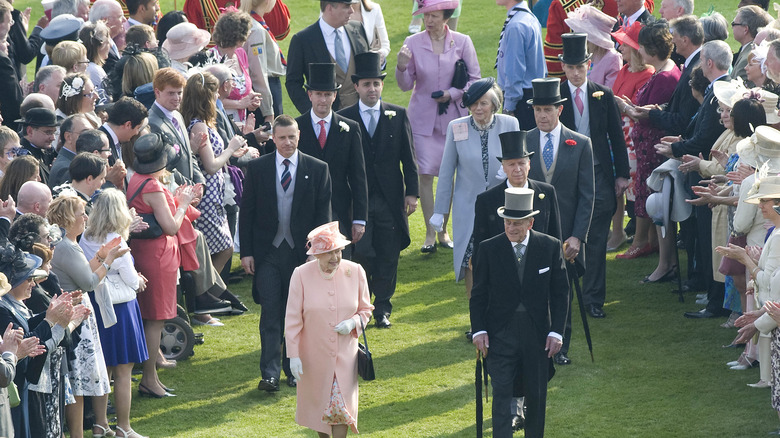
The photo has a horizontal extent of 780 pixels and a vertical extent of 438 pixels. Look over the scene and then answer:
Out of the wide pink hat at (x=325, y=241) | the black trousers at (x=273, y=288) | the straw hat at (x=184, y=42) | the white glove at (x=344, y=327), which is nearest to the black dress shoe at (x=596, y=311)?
the black trousers at (x=273, y=288)

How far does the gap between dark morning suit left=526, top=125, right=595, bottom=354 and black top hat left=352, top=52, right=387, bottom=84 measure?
1.62m

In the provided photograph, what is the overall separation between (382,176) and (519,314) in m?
3.07

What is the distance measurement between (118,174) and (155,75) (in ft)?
3.96

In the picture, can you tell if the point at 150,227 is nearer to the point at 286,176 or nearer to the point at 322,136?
the point at 286,176

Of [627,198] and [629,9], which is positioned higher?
[629,9]

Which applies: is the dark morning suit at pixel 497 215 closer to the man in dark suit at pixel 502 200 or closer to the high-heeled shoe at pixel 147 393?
the man in dark suit at pixel 502 200

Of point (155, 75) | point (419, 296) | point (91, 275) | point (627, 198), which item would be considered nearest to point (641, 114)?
point (627, 198)

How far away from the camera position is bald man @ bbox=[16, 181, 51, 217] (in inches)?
290

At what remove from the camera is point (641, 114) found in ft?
34.7

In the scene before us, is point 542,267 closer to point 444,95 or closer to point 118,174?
point 118,174

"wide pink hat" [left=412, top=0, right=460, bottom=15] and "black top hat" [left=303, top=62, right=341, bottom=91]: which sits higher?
"wide pink hat" [left=412, top=0, right=460, bottom=15]

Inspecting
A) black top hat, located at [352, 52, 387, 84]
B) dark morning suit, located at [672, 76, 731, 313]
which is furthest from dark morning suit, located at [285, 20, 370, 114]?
dark morning suit, located at [672, 76, 731, 313]

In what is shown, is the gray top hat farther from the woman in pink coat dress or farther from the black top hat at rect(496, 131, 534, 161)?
the woman in pink coat dress

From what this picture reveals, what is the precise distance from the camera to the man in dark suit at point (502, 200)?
793cm
